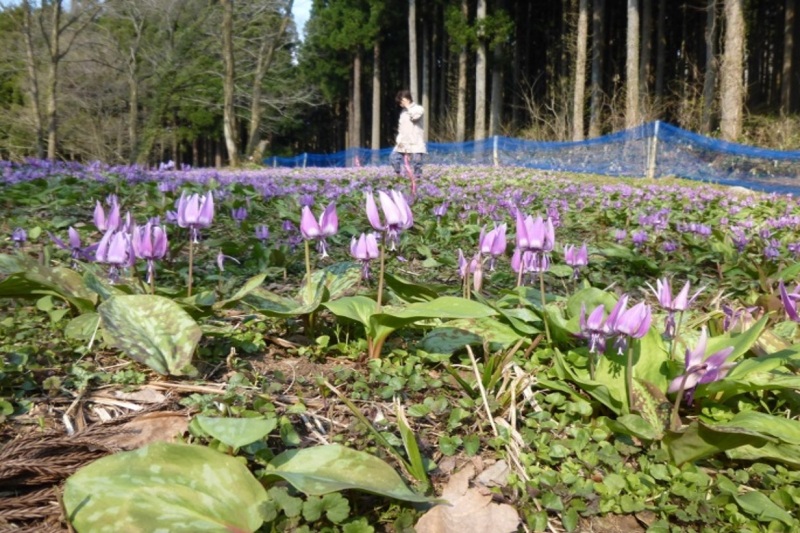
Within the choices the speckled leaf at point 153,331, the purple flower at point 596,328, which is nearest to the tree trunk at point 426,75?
the speckled leaf at point 153,331

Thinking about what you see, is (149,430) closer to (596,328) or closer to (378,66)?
(596,328)

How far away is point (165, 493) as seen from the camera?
1137 mm

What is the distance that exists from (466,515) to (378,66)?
3337 centimetres

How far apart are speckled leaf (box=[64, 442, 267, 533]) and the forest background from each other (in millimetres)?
15651

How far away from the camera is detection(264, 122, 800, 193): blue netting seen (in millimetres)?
10917

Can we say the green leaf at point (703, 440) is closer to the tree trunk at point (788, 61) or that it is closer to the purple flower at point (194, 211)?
the purple flower at point (194, 211)

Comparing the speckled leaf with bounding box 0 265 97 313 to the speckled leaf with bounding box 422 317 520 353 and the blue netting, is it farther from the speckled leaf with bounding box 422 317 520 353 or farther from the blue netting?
the blue netting

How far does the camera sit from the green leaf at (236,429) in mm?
1236

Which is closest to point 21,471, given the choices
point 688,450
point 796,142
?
point 688,450

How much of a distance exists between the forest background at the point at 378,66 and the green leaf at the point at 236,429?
15540 millimetres

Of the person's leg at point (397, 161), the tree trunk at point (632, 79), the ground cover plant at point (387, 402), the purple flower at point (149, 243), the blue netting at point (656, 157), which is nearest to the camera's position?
the ground cover plant at point (387, 402)

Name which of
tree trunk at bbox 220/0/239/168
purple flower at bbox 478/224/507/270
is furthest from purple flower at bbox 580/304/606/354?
tree trunk at bbox 220/0/239/168

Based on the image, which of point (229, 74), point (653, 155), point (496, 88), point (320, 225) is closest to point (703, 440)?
point (320, 225)

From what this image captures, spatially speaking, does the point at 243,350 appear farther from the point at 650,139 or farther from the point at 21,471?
the point at 650,139
